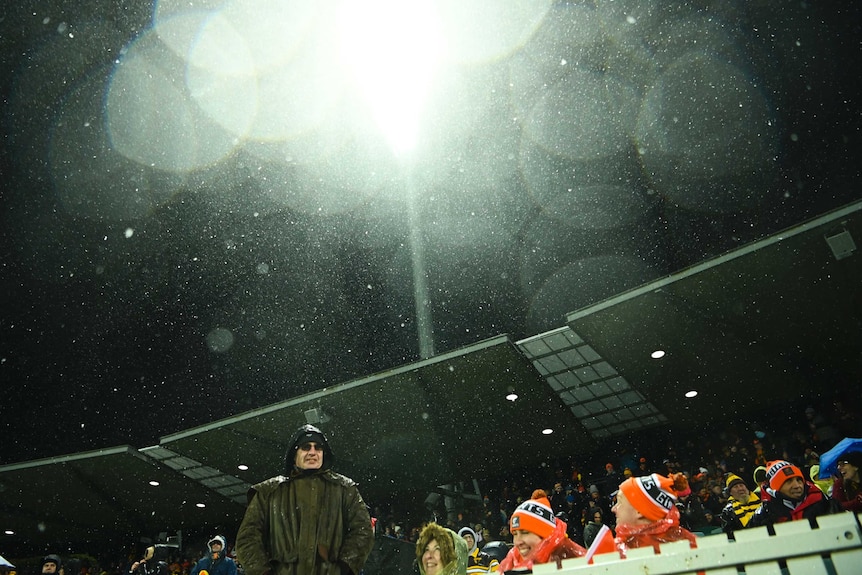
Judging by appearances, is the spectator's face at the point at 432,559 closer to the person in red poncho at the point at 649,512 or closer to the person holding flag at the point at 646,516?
the person holding flag at the point at 646,516

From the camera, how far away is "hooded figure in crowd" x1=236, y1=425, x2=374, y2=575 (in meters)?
3.39

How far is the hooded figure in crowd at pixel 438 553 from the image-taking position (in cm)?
416

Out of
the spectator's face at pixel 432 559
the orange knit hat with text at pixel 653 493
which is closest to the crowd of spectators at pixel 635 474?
the orange knit hat with text at pixel 653 493

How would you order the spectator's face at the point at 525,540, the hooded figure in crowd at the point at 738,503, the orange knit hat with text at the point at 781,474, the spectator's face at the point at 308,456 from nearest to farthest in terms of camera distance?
the spectator's face at the point at 308,456
the spectator's face at the point at 525,540
the orange knit hat with text at the point at 781,474
the hooded figure in crowd at the point at 738,503

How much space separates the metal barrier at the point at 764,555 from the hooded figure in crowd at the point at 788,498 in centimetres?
351

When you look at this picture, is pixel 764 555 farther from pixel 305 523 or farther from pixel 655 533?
pixel 305 523

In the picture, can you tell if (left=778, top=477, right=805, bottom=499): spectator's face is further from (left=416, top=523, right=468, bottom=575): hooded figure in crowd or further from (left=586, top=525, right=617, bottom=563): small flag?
(left=416, top=523, right=468, bottom=575): hooded figure in crowd

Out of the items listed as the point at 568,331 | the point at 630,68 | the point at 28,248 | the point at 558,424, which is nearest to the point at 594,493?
the point at 568,331

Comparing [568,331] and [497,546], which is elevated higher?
[568,331]

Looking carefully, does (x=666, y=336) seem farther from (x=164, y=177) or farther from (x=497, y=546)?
(x=164, y=177)

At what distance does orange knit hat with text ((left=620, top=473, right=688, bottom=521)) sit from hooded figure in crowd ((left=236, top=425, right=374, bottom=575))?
163 cm

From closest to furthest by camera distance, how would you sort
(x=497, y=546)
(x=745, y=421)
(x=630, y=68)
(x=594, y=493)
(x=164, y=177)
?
(x=497, y=546) < (x=630, y=68) < (x=164, y=177) < (x=594, y=493) < (x=745, y=421)

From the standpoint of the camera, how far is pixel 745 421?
15.9m

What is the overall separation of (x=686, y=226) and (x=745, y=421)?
7772mm
